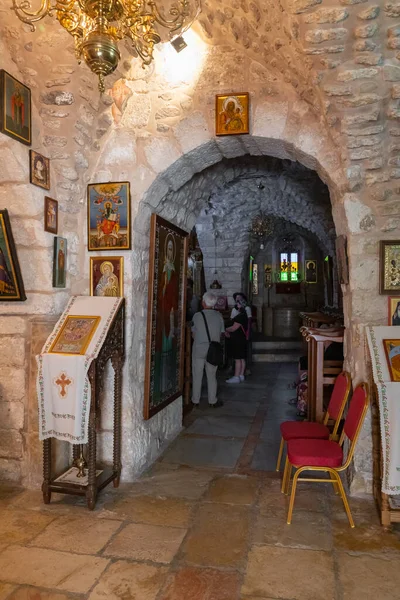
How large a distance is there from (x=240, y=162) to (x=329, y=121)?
285 centimetres

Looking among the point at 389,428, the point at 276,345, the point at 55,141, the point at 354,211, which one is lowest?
the point at 276,345

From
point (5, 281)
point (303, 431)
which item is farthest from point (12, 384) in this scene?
point (303, 431)

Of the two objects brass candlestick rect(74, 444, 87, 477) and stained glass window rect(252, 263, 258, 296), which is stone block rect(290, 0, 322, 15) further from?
stained glass window rect(252, 263, 258, 296)

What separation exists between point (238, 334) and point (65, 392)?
3.99 metres

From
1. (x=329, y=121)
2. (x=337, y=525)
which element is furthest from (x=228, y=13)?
(x=337, y=525)

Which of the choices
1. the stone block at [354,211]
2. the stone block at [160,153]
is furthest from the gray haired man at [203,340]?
the stone block at [354,211]

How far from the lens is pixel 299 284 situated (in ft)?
43.0

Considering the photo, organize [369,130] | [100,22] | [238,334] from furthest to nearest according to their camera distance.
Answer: [238,334] → [369,130] → [100,22]

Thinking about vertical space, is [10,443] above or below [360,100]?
below

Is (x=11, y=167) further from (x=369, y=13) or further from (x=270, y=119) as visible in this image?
(x=369, y=13)

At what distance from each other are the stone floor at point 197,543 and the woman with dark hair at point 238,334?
306 cm

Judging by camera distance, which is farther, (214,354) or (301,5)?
(214,354)

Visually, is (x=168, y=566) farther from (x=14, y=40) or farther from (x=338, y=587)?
(x=14, y=40)

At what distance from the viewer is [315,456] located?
2557 millimetres
